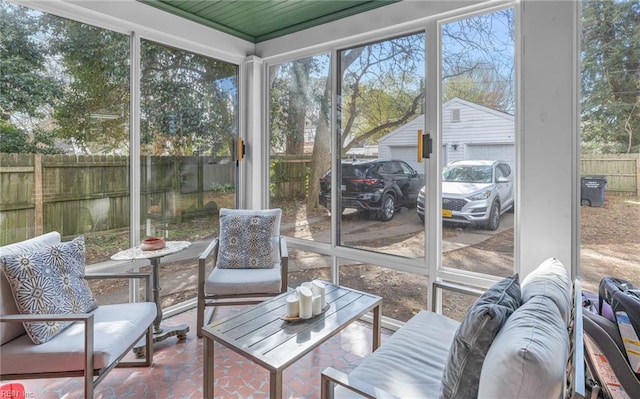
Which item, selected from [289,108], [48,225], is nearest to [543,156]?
[289,108]

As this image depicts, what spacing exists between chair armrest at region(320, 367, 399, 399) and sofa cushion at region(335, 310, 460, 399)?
89mm

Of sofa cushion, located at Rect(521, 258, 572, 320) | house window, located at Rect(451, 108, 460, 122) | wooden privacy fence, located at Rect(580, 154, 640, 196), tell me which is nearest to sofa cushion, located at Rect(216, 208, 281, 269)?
house window, located at Rect(451, 108, 460, 122)

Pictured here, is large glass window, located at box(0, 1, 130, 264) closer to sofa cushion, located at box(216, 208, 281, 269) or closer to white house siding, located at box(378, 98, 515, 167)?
sofa cushion, located at box(216, 208, 281, 269)

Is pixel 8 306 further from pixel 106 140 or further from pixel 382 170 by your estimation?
pixel 382 170

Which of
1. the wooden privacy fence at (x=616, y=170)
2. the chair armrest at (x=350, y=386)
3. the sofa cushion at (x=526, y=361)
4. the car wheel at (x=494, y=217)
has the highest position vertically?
the wooden privacy fence at (x=616, y=170)

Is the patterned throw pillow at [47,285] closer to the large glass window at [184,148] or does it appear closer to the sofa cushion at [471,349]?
the large glass window at [184,148]

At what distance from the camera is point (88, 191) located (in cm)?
251

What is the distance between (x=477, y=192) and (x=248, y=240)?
1901 millimetres

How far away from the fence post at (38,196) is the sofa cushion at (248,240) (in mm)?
1263

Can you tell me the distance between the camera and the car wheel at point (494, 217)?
91.4 inches

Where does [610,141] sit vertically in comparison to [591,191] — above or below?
above

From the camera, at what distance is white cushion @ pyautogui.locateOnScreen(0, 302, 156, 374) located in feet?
5.17

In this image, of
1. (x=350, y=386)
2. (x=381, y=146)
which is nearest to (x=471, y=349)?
(x=350, y=386)

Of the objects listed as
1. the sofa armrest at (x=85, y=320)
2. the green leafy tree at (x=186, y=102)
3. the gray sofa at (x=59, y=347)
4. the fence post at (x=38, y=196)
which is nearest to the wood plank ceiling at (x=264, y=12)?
the green leafy tree at (x=186, y=102)
